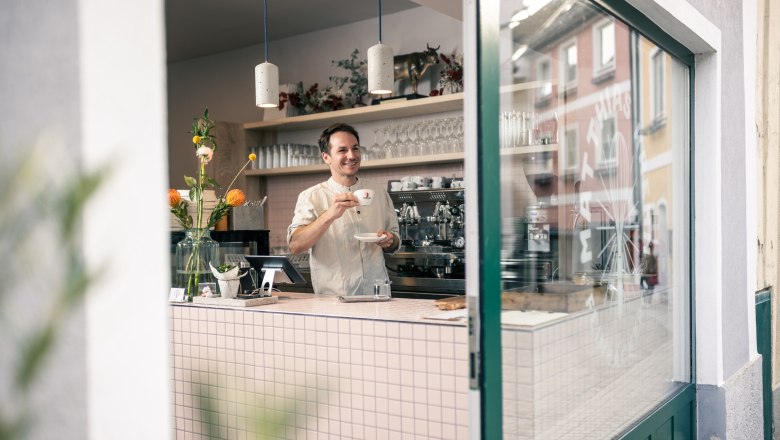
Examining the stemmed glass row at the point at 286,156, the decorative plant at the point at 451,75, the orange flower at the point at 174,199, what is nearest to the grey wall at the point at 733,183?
the decorative plant at the point at 451,75

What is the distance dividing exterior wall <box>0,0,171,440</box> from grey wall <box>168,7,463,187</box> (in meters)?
4.82

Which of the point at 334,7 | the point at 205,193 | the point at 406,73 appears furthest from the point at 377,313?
the point at 334,7

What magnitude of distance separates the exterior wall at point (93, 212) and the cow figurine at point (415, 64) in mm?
4744

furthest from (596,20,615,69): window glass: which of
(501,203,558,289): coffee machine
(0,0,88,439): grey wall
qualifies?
(0,0,88,439): grey wall

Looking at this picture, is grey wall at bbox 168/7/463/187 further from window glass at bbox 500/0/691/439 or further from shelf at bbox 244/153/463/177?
window glass at bbox 500/0/691/439

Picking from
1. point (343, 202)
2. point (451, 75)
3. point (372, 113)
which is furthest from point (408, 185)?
point (343, 202)

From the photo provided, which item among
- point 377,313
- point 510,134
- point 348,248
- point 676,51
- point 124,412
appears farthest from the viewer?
point 348,248

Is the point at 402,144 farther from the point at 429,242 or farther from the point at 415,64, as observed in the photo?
the point at 429,242

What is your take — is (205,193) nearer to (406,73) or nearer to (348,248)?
(348,248)

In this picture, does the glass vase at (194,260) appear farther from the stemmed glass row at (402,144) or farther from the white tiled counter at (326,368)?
the stemmed glass row at (402,144)

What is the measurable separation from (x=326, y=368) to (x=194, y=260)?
0.97m

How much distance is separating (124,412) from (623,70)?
7.54 ft

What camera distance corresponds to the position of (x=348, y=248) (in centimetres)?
423

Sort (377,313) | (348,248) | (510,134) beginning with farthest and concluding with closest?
(348,248), (377,313), (510,134)
